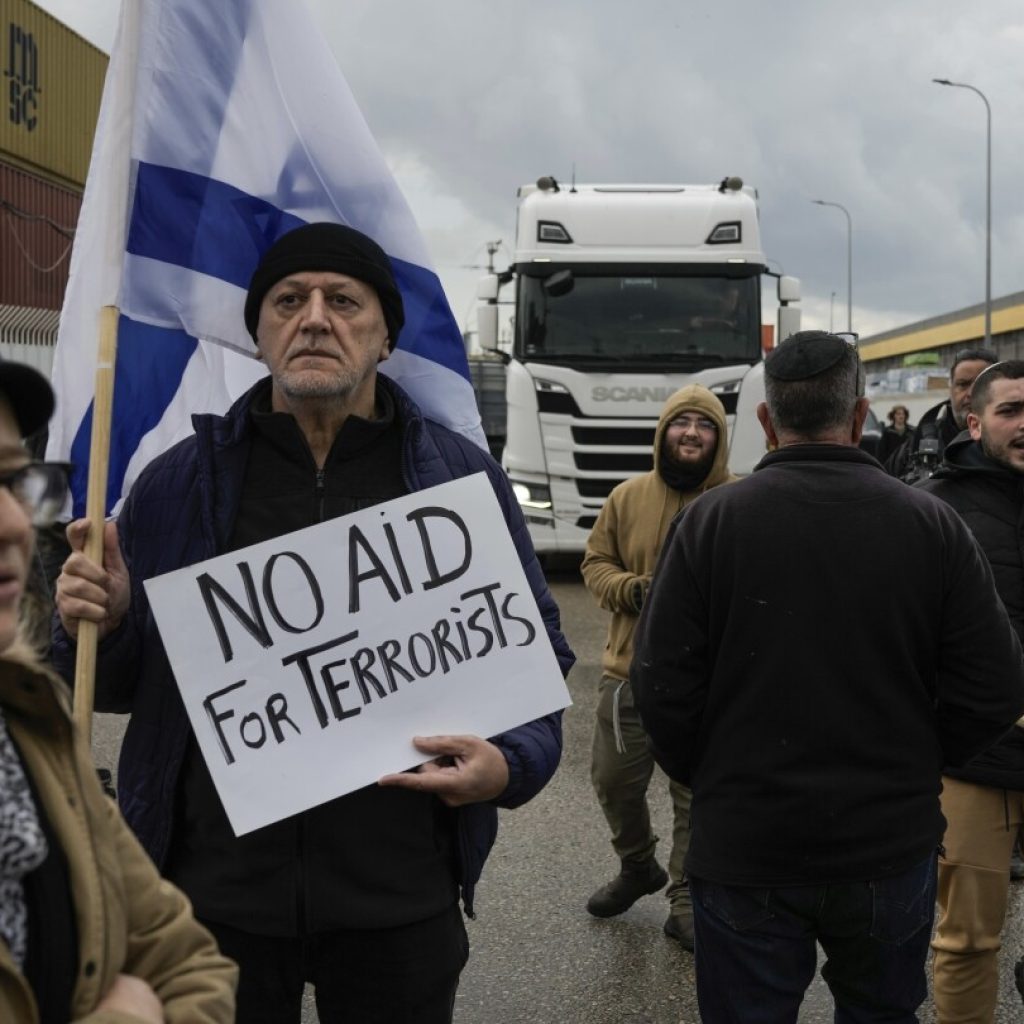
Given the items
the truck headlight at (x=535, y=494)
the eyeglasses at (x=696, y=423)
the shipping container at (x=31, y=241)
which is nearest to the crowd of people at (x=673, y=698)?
the eyeglasses at (x=696, y=423)

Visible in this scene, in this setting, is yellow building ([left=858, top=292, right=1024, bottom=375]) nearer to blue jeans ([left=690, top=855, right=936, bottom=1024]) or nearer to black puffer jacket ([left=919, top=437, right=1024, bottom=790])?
black puffer jacket ([left=919, top=437, right=1024, bottom=790])

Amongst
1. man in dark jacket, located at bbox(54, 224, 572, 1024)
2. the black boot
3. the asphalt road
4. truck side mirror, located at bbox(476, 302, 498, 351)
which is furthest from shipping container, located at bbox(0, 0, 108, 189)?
man in dark jacket, located at bbox(54, 224, 572, 1024)

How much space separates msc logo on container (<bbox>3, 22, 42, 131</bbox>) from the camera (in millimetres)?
18438

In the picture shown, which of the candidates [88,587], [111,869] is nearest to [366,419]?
[88,587]

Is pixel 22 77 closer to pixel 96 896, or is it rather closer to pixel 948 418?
pixel 948 418

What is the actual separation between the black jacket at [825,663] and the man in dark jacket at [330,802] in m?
0.39

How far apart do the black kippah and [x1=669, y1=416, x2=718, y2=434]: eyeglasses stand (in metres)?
1.85

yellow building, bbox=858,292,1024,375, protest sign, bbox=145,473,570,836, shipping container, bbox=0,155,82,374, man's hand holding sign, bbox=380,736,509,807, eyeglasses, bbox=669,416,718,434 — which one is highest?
yellow building, bbox=858,292,1024,375

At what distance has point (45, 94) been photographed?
758 inches

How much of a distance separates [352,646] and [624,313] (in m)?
9.44

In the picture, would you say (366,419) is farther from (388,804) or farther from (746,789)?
(746,789)

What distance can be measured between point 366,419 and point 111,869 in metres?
1.13

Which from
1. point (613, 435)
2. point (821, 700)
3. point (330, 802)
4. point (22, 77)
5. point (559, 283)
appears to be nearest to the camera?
point (330, 802)

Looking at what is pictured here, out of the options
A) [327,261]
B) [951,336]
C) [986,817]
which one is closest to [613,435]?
[986,817]
